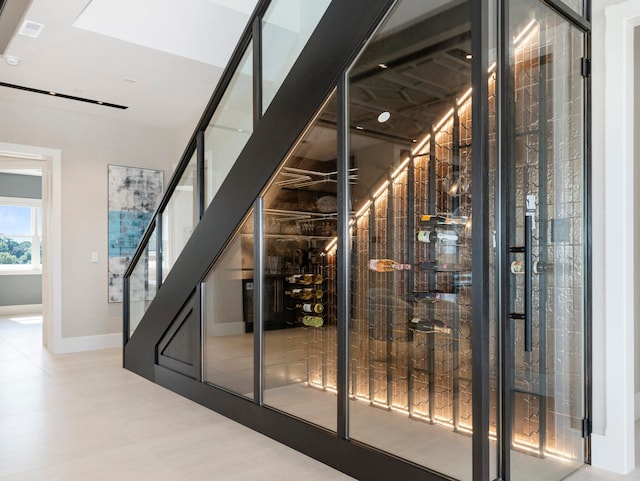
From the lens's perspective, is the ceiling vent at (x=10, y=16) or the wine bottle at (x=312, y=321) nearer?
the wine bottle at (x=312, y=321)

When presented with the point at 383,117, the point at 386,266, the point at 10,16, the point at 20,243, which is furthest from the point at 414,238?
the point at 20,243

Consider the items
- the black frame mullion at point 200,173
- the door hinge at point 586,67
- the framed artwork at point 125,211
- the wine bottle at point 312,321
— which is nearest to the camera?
the door hinge at point 586,67

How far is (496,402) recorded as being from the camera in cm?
203

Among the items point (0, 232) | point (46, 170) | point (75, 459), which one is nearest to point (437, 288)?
point (75, 459)

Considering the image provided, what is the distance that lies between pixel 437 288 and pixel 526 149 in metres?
0.77

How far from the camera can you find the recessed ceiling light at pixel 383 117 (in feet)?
7.77

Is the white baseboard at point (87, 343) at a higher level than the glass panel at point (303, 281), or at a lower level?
lower

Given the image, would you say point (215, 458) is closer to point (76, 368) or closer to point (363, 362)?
point (363, 362)

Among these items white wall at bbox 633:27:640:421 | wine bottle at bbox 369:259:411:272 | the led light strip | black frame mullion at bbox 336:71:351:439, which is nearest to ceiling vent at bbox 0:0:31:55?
the led light strip

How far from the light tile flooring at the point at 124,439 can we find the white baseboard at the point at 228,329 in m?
0.55

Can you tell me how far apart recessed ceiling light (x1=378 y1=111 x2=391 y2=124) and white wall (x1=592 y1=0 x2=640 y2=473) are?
45.8 inches

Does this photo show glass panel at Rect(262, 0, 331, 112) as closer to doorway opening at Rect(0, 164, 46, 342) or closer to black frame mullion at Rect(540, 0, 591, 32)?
black frame mullion at Rect(540, 0, 591, 32)

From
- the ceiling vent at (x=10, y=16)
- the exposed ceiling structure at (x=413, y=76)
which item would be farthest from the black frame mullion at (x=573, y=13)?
the ceiling vent at (x=10, y=16)

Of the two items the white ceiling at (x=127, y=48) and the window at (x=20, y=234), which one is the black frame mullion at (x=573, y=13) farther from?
the window at (x=20, y=234)
